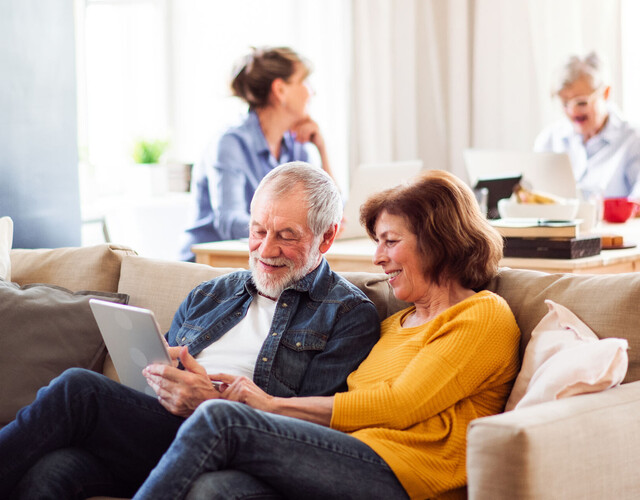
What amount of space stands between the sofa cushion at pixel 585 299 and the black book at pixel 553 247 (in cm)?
70

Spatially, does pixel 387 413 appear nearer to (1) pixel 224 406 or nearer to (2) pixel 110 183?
(1) pixel 224 406

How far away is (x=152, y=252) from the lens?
12.8ft

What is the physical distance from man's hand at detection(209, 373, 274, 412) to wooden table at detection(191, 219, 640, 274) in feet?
3.43

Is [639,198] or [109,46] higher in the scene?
[109,46]

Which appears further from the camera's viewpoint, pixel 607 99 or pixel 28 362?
pixel 607 99

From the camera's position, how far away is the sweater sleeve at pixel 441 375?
1.68 meters

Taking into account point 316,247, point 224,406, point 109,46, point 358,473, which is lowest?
A: point 358,473

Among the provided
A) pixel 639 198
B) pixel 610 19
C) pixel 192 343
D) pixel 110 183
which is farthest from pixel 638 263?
pixel 110 183

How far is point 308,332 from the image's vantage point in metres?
1.98

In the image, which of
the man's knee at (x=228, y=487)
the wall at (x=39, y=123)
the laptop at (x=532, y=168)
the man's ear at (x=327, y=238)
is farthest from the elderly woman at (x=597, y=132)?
the man's knee at (x=228, y=487)

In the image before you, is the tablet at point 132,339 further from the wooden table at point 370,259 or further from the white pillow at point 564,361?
the wooden table at point 370,259

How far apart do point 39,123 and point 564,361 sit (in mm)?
2135

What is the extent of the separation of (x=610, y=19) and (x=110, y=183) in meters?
3.06

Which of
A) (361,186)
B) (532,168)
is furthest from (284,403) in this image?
(532,168)
